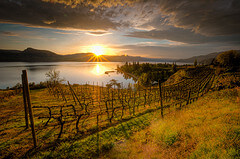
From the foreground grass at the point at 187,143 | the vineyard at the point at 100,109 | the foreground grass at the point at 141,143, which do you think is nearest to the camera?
the foreground grass at the point at 187,143

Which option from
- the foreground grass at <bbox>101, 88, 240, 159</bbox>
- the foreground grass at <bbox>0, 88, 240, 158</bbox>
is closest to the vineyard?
the foreground grass at <bbox>0, 88, 240, 158</bbox>

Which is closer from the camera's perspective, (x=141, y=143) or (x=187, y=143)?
(x=187, y=143)

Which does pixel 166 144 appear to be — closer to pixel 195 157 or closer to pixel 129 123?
pixel 195 157

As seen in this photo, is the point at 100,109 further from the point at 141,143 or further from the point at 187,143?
the point at 187,143

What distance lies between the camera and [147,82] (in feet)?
205

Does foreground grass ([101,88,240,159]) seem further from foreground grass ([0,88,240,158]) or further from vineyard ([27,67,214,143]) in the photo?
vineyard ([27,67,214,143])

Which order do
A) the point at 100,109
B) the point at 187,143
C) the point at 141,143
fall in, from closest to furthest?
the point at 187,143 < the point at 141,143 < the point at 100,109

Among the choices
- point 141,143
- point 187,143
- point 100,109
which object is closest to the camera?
point 187,143

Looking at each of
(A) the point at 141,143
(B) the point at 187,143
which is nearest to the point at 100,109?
(A) the point at 141,143

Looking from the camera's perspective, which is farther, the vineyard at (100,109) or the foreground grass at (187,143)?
the vineyard at (100,109)

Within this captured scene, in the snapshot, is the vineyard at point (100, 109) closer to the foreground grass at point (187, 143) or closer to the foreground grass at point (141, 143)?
the foreground grass at point (141, 143)

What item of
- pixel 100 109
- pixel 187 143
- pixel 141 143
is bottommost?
pixel 100 109

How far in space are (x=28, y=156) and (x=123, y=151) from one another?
5.86 m

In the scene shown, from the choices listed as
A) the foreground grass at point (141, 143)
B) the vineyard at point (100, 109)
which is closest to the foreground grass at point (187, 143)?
the foreground grass at point (141, 143)
